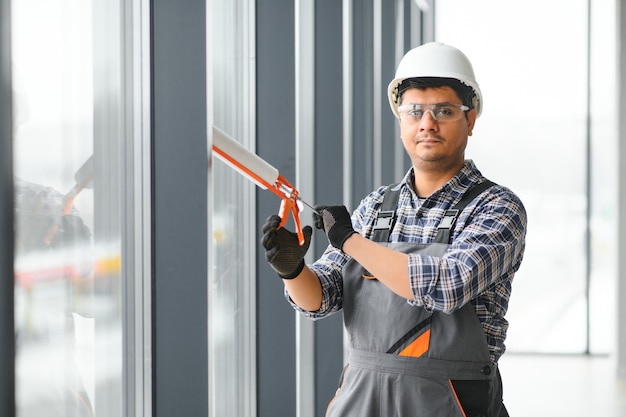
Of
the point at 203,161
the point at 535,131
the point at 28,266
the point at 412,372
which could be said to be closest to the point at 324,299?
the point at 412,372

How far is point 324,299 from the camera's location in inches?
69.1

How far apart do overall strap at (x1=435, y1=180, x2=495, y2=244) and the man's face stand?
89mm

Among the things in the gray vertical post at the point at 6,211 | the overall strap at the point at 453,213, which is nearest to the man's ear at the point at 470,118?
the overall strap at the point at 453,213

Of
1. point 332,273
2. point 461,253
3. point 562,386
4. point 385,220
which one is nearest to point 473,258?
point 461,253

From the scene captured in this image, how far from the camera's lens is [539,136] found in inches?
241

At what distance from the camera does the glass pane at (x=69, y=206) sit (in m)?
1.14

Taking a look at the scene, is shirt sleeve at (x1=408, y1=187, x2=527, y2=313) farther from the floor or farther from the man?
the floor

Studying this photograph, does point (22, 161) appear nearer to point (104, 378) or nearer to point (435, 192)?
point (104, 378)

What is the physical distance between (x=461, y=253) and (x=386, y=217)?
260 mm

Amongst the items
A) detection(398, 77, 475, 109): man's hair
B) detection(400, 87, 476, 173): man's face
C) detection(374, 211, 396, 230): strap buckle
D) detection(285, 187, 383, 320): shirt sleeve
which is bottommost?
detection(285, 187, 383, 320): shirt sleeve

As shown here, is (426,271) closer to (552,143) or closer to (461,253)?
(461,253)

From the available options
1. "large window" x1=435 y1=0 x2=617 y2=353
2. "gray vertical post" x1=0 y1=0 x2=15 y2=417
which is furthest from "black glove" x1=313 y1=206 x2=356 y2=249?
"large window" x1=435 y1=0 x2=617 y2=353

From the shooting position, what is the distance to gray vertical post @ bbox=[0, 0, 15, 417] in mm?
1039

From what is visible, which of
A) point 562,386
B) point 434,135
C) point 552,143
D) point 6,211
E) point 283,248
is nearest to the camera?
point 6,211
